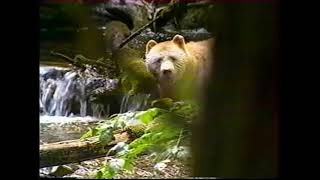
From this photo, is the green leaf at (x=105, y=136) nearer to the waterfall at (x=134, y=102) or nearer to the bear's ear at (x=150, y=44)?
the waterfall at (x=134, y=102)

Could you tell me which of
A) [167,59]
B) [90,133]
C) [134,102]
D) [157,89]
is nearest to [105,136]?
[90,133]

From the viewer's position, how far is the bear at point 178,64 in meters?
2.36

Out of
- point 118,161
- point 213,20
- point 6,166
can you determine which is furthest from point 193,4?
point 6,166

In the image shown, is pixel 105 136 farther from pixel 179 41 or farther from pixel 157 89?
pixel 179 41

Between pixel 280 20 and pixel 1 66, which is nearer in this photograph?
pixel 280 20

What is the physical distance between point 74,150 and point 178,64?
21.9 inches

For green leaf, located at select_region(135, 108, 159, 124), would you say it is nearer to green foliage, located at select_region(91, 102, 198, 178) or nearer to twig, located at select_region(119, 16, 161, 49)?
green foliage, located at select_region(91, 102, 198, 178)

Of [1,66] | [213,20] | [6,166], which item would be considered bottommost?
[6,166]

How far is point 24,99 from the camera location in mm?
2551

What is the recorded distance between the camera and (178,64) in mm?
2379

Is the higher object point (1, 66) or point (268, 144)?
point (1, 66)

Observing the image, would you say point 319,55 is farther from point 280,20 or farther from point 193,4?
point 193,4

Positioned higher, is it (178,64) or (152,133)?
(178,64)

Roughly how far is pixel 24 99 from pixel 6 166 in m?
0.30
